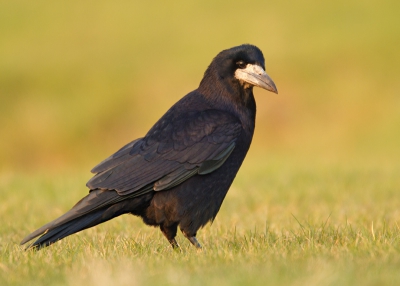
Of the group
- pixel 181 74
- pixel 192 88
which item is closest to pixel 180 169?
pixel 192 88

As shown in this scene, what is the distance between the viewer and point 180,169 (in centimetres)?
528

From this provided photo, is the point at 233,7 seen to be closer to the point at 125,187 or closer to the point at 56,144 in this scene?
the point at 56,144

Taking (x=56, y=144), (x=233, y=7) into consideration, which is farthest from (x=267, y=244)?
(x=233, y=7)

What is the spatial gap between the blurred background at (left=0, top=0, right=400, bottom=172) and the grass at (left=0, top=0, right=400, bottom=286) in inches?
1.7

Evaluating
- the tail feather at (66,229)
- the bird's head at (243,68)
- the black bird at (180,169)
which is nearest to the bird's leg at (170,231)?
the black bird at (180,169)

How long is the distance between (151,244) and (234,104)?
1286 millimetres

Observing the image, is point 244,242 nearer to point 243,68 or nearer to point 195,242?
point 195,242

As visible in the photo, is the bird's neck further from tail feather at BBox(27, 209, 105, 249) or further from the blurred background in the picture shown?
the blurred background

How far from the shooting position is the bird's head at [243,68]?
554cm

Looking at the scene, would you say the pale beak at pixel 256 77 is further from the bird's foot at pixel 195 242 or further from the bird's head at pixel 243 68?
the bird's foot at pixel 195 242

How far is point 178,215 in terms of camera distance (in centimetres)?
527

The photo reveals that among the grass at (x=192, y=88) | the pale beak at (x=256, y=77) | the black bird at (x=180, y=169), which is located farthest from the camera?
the pale beak at (x=256, y=77)

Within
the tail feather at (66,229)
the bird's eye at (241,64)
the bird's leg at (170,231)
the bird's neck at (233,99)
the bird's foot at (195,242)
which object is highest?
the bird's eye at (241,64)

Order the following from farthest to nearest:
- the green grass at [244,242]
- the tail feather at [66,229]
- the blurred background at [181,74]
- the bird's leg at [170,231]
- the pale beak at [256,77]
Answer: the blurred background at [181,74]
the pale beak at [256,77]
the bird's leg at [170,231]
the tail feather at [66,229]
the green grass at [244,242]
